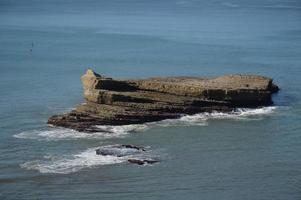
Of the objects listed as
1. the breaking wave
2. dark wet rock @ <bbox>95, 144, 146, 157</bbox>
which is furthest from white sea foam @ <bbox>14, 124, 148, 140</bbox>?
dark wet rock @ <bbox>95, 144, 146, 157</bbox>

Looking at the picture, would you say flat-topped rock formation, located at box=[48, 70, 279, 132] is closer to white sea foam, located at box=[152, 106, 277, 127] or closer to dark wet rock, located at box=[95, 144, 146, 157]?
white sea foam, located at box=[152, 106, 277, 127]

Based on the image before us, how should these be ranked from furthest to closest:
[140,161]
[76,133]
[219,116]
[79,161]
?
[219,116] < [76,133] < [79,161] < [140,161]

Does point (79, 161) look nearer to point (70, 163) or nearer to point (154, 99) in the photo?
point (70, 163)

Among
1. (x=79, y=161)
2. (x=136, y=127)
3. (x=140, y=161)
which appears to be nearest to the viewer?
(x=140, y=161)

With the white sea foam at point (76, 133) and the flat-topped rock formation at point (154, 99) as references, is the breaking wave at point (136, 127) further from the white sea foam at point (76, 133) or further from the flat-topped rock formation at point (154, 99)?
the flat-topped rock formation at point (154, 99)

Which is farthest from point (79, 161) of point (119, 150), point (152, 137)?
point (152, 137)

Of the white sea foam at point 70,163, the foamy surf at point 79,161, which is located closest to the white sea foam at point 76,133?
the foamy surf at point 79,161
